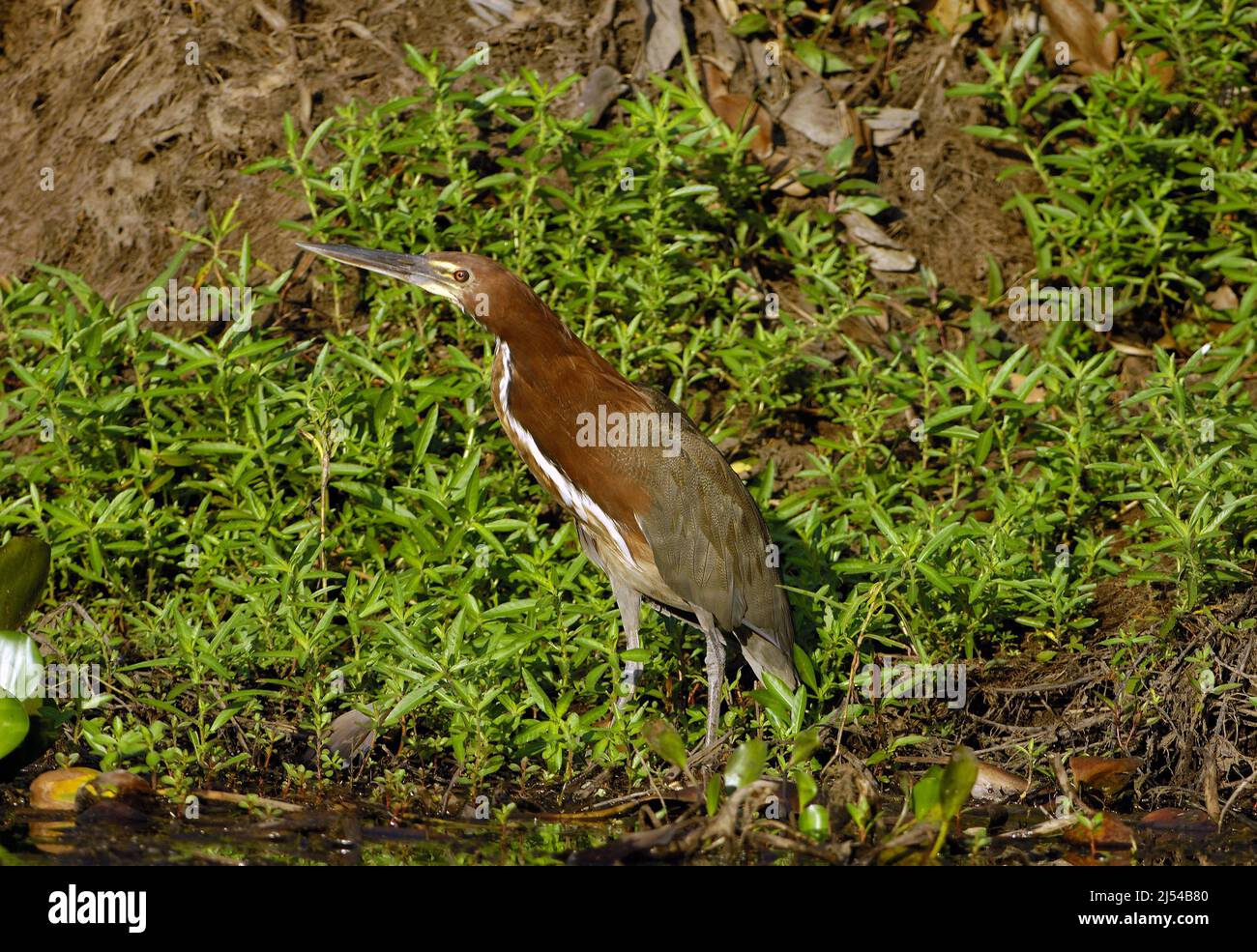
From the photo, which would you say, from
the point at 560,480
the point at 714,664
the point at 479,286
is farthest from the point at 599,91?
the point at 714,664

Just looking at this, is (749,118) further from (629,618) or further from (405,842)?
(405,842)

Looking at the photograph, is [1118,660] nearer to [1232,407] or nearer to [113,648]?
[1232,407]

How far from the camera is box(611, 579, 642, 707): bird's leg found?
5.68 metres

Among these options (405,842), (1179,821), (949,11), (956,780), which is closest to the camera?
(956,780)

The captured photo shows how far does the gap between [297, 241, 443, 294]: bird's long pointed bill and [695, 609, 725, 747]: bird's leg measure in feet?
5.39

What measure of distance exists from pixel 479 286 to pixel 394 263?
409 millimetres

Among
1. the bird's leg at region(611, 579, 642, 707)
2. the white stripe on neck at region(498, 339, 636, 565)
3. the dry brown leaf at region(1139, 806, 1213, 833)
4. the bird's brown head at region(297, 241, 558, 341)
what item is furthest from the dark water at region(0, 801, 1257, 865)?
the bird's brown head at region(297, 241, 558, 341)

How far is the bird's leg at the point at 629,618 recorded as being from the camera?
5684mm

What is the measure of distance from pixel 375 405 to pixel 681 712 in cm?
184

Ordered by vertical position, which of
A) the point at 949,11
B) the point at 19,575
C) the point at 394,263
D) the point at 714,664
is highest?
the point at 949,11

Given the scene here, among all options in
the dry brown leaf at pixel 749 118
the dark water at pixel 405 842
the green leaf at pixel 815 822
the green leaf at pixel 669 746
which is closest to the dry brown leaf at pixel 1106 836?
the dark water at pixel 405 842

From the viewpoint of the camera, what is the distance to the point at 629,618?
5.77 m

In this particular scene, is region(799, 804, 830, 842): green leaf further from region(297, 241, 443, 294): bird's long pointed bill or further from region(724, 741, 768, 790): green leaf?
region(297, 241, 443, 294): bird's long pointed bill

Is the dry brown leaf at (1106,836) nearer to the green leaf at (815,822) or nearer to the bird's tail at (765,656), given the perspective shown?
the green leaf at (815,822)
